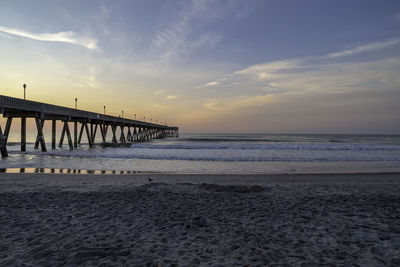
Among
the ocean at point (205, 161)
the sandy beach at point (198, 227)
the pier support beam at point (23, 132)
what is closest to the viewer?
the sandy beach at point (198, 227)

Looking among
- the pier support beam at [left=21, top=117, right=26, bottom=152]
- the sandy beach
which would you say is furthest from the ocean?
the sandy beach

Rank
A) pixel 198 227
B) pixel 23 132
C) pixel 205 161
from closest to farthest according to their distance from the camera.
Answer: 1. pixel 198 227
2. pixel 205 161
3. pixel 23 132

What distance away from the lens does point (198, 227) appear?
151 inches

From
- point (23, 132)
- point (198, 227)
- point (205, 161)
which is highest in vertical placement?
point (23, 132)

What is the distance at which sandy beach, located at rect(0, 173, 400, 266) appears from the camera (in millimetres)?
2838

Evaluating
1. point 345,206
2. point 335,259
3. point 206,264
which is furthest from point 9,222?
point 345,206

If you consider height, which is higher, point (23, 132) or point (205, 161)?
point (23, 132)

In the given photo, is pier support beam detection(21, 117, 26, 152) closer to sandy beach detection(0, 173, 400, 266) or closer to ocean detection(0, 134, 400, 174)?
ocean detection(0, 134, 400, 174)

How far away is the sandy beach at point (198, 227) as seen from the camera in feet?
9.31

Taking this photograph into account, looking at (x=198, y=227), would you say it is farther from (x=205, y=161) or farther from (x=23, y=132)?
(x=23, y=132)

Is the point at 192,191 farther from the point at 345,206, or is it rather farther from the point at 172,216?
the point at 345,206

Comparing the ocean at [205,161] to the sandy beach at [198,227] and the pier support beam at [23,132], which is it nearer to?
the pier support beam at [23,132]

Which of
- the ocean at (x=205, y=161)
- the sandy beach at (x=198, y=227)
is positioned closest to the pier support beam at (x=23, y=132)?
the ocean at (x=205, y=161)

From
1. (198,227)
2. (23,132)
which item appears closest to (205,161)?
(198,227)
